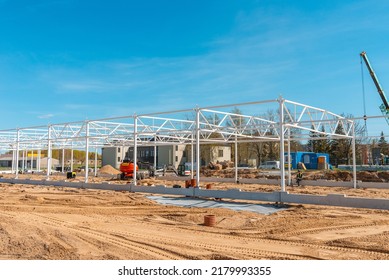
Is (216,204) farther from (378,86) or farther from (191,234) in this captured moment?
(378,86)

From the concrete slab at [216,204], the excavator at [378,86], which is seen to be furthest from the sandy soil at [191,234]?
the excavator at [378,86]

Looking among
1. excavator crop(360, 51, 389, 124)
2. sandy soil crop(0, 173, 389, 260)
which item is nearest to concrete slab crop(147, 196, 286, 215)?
sandy soil crop(0, 173, 389, 260)

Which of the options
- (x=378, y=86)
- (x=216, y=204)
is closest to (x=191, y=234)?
(x=216, y=204)

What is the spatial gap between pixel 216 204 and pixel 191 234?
268 inches

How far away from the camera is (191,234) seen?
9.70 metres

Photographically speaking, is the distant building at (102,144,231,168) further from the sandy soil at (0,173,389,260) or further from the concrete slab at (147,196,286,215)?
the sandy soil at (0,173,389,260)

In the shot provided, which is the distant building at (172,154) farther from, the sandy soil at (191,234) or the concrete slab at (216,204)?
the sandy soil at (191,234)

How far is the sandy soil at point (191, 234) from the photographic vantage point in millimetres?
7492

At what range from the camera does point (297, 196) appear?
15891 millimetres

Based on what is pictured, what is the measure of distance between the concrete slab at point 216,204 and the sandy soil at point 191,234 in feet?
2.74

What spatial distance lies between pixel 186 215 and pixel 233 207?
123 inches

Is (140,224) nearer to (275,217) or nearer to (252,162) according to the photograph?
(275,217)
